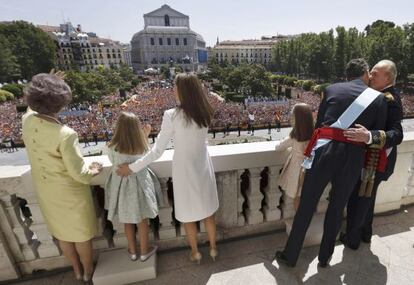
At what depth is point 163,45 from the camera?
94438mm

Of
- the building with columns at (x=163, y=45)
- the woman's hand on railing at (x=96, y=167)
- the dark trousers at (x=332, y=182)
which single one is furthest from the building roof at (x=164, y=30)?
the dark trousers at (x=332, y=182)

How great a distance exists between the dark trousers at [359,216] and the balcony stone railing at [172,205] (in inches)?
16.9

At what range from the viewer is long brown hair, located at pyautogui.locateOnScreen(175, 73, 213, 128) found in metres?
1.98

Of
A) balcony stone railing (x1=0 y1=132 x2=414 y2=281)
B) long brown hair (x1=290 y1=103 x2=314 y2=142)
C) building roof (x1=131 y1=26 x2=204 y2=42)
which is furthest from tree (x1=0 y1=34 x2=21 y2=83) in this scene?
long brown hair (x1=290 y1=103 x2=314 y2=142)

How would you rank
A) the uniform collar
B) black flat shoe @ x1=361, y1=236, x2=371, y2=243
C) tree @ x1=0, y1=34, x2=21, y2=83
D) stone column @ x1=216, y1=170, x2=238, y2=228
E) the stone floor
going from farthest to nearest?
tree @ x1=0, y1=34, x2=21, y2=83 < black flat shoe @ x1=361, y1=236, x2=371, y2=243 < stone column @ x1=216, y1=170, x2=238, y2=228 < the stone floor < the uniform collar

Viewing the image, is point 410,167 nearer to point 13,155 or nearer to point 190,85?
point 190,85

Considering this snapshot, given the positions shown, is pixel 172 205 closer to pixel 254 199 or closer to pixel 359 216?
pixel 254 199

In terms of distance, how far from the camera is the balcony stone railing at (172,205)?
2277mm

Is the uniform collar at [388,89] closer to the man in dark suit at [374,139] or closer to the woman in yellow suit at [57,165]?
the man in dark suit at [374,139]

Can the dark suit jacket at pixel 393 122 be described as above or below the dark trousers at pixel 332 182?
above

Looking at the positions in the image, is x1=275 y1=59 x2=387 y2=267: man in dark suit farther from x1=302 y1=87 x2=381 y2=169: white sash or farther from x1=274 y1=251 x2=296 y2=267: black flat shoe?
x1=274 y1=251 x2=296 y2=267: black flat shoe

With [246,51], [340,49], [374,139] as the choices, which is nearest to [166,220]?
[374,139]

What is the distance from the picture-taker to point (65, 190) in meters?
1.96

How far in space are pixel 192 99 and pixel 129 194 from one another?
3.00ft
